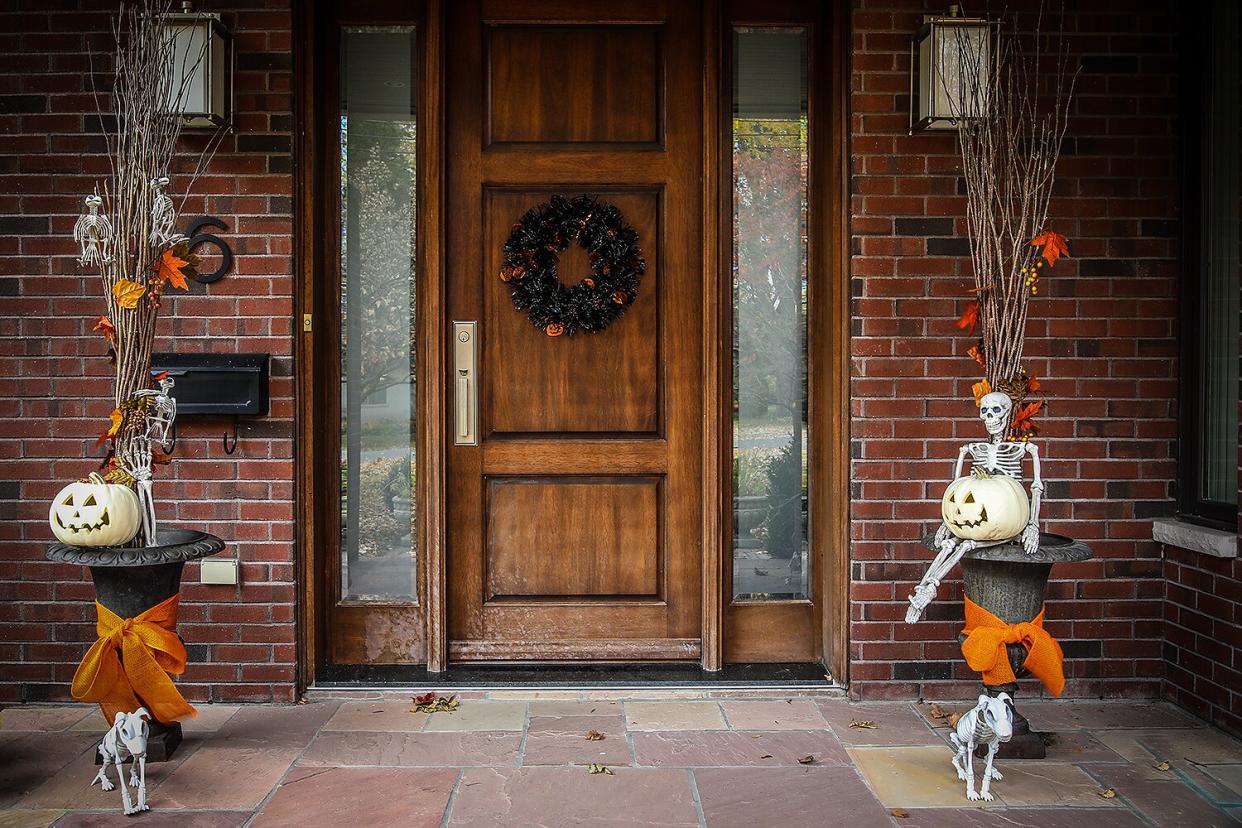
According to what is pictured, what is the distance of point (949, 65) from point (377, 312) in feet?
6.83

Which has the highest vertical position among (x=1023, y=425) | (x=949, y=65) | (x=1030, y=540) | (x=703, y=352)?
(x=949, y=65)

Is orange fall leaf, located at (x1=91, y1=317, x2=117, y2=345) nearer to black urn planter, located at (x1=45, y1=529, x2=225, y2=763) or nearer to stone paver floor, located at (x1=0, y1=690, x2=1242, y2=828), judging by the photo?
black urn planter, located at (x1=45, y1=529, x2=225, y2=763)

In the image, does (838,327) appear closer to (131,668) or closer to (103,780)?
(131,668)

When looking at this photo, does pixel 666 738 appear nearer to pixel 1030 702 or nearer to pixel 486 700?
pixel 486 700

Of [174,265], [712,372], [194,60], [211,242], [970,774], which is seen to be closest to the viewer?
[970,774]

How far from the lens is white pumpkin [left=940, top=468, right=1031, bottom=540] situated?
8.92 ft

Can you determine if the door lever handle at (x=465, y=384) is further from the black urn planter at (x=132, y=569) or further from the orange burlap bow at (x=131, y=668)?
the orange burlap bow at (x=131, y=668)

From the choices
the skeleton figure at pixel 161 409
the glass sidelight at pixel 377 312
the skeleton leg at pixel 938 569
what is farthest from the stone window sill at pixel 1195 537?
the skeleton figure at pixel 161 409

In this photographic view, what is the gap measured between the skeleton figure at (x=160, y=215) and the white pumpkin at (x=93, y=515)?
689 millimetres

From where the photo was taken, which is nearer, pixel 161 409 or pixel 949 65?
pixel 161 409

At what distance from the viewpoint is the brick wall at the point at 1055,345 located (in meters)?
3.44

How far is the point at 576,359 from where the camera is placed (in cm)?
373

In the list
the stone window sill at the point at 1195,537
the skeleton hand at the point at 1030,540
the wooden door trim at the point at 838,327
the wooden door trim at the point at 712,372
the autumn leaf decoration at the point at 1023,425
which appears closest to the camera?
the skeleton hand at the point at 1030,540

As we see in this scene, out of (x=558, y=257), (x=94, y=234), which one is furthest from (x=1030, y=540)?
(x=94, y=234)
